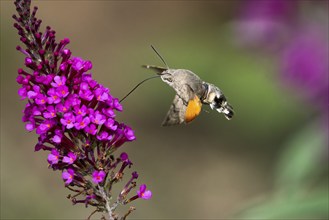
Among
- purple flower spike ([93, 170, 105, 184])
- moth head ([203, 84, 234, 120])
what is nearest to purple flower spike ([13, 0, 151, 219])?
purple flower spike ([93, 170, 105, 184])

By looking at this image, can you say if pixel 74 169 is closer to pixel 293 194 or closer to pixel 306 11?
pixel 293 194

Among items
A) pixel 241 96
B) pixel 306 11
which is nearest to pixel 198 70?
pixel 241 96

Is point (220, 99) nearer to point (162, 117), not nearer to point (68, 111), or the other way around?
point (68, 111)

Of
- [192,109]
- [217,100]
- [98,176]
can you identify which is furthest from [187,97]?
A: [98,176]

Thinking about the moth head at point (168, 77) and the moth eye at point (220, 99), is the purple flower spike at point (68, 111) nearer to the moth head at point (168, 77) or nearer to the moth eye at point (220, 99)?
the moth head at point (168, 77)

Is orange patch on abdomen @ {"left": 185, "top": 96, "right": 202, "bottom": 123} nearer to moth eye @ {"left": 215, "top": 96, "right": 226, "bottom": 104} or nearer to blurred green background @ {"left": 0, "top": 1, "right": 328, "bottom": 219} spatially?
moth eye @ {"left": 215, "top": 96, "right": 226, "bottom": 104}

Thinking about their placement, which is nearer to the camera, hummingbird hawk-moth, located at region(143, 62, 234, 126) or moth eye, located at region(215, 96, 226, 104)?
hummingbird hawk-moth, located at region(143, 62, 234, 126)

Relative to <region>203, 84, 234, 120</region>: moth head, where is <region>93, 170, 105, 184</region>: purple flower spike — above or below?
below
